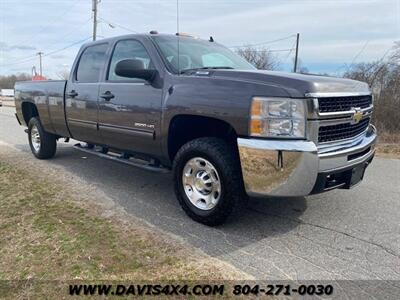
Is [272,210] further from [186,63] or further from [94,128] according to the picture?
[94,128]

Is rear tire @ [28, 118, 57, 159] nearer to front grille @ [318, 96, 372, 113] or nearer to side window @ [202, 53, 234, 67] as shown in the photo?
side window @ [202, 53, 234, 67]

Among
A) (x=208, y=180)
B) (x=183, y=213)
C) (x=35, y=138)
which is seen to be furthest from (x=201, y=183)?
(x=35, y=138)

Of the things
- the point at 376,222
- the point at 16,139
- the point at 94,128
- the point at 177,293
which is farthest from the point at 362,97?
the point at 16,139

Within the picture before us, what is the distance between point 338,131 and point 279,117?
0.74m

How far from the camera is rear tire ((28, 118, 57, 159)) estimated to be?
7.01 metres

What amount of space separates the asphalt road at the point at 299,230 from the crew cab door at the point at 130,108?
28.5 inches

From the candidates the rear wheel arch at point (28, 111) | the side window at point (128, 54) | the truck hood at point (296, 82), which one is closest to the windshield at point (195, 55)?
the side window at point (128, 54)

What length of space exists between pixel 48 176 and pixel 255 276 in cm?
413

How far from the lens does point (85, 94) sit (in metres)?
5.51

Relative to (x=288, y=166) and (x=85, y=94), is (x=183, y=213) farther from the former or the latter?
(x=85, y=94)

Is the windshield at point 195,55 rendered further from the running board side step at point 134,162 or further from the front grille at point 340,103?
the front grille at point 340,103

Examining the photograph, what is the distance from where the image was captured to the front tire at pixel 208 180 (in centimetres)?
364

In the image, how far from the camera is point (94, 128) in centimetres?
541

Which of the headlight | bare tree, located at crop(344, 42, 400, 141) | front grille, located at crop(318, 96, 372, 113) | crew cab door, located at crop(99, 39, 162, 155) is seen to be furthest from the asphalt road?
bare tree, located at crop(344, 42, 400, 141)
